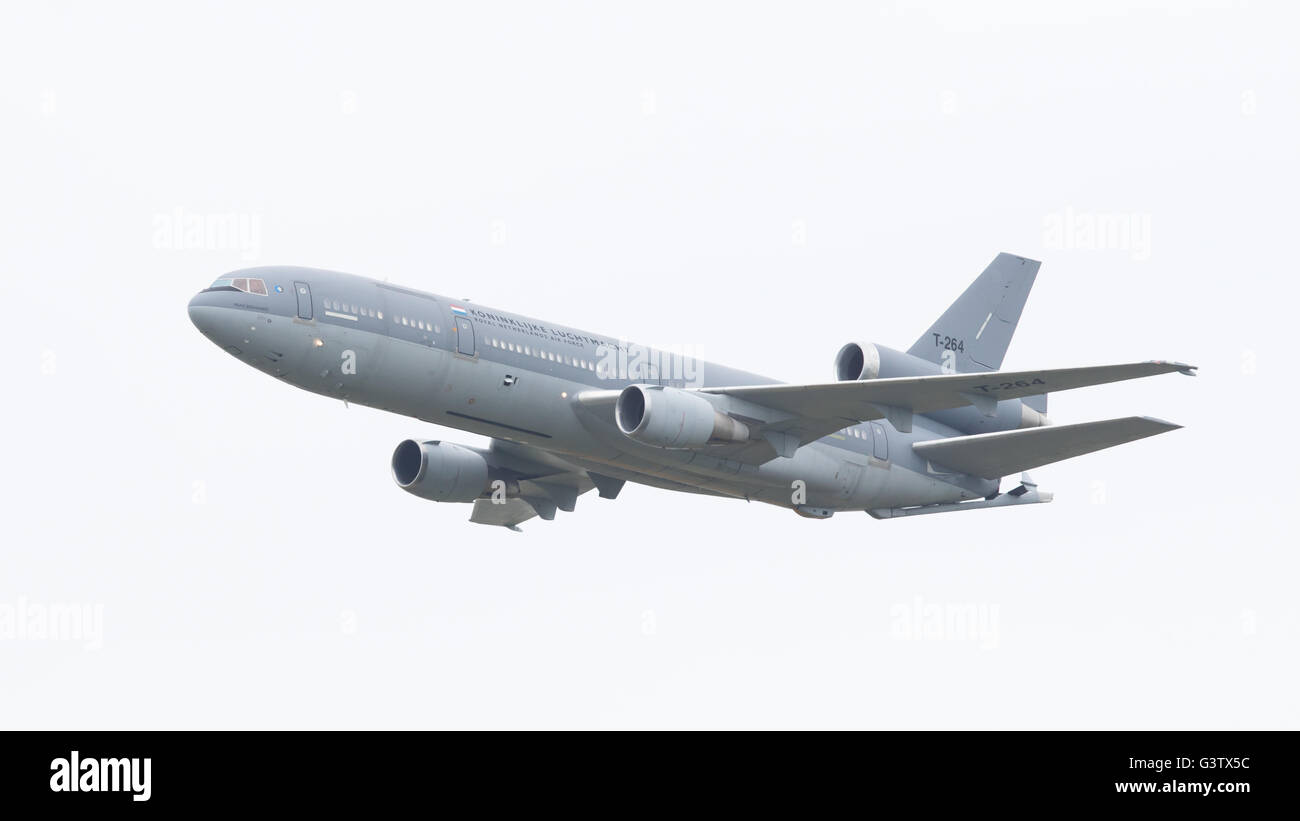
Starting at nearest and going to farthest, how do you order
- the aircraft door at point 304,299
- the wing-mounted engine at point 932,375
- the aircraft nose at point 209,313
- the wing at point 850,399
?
the aircraft nose at point 209,313 < the aircraft door at point 304,299 < the wing at point 850,399 < the wing-mounted engine at point 932,375

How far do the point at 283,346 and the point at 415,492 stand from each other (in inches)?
425

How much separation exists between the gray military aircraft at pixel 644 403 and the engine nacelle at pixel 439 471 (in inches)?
2.0

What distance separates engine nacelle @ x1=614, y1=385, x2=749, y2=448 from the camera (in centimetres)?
4334

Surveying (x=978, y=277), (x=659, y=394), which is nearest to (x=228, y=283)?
(x=659, y=394)

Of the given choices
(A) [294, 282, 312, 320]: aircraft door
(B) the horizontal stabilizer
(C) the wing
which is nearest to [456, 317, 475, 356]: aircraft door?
(C) the wing

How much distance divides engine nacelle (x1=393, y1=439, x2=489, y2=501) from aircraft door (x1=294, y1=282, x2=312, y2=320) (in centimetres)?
992

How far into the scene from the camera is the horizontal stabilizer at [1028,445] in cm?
4716

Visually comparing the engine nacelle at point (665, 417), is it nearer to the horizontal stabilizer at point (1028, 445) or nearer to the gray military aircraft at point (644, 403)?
the gray military aircraft at point (644, 403)

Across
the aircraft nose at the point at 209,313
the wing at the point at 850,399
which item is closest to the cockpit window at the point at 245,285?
the aircraft nose at the point at 209,313

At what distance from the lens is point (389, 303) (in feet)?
140

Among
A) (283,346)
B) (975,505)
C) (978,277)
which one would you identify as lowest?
(975,505)

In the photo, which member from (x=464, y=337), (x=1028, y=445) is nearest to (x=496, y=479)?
(x=464, y=337)

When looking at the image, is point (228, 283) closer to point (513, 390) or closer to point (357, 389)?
point (357, 389)

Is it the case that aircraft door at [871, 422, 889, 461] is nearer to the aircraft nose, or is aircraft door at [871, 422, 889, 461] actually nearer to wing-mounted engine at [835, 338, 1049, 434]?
wing-mounted engine at [835, 338, 1049, 434]
